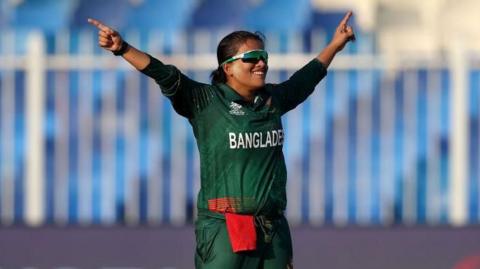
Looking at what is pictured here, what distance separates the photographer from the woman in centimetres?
567

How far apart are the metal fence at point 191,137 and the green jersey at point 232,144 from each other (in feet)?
10.5

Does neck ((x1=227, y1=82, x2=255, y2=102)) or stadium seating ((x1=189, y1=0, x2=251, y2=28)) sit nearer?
neck ((x1=227, y1=82, x2=255, y2=102))

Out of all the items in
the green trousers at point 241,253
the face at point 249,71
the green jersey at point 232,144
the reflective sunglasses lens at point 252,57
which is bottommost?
the green trousers at point 241,253

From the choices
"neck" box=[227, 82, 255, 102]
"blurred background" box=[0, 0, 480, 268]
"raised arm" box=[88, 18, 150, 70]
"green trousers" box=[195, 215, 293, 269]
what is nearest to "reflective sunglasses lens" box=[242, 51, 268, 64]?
"neck" box=[227, 82, 255, 102]

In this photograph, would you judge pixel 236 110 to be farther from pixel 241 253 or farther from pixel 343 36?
pixel 343 36

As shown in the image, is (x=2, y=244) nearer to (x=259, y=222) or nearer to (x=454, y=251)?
(x=454, y=251)

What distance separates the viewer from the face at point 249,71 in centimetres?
574

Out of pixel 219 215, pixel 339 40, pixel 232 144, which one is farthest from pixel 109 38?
pixel 339 40

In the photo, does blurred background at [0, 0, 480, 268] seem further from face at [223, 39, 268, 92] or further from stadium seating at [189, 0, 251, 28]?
face at [223, 39, 268, 92]

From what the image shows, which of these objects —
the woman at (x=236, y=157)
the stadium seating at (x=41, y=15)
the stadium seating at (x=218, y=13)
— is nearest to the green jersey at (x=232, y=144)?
the woman at (x=236, y=157)

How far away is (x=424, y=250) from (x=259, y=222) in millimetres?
3381

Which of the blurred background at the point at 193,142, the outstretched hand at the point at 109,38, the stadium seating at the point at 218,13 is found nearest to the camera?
the outstretched hand at the point at 109,38

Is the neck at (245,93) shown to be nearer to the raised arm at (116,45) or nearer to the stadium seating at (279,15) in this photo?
the raised arm at (116,45)

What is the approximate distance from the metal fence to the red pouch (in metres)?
3.37
